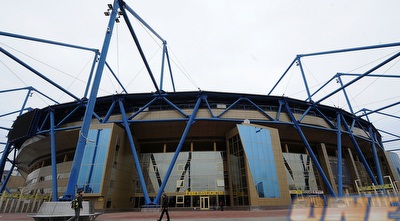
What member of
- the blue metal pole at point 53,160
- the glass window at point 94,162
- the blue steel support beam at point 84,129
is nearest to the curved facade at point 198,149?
the glass window at point 94,162

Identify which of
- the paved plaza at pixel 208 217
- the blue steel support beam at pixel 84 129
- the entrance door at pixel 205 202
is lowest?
the paved plaza at pixel 208 217

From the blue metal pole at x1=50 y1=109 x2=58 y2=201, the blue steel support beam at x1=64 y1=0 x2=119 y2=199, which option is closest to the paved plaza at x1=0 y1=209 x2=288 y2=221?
the blue steel support beam at x1=64 y1=0 x2=119 y2=199

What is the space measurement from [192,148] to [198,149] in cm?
125

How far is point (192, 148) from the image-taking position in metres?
35.8

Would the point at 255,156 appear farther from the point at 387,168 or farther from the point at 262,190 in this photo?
the point at 387,168

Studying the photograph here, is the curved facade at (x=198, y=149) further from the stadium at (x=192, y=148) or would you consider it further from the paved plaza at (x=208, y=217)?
the paved plaza at (x=208, y=217)

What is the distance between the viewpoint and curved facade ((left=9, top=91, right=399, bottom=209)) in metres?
28.2

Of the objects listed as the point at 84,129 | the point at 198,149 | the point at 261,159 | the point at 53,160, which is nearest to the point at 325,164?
the point at 261,159

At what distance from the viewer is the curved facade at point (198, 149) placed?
28.2 meters

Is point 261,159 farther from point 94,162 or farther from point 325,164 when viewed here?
point 94,162

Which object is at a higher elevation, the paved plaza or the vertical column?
the vertical column

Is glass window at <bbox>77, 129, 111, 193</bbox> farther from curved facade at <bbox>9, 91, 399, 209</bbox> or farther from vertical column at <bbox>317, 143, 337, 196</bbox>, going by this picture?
vertical column at <bbox>317, 143, 337, 196</bbox>

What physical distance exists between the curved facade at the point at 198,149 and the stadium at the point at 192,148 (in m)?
0.15

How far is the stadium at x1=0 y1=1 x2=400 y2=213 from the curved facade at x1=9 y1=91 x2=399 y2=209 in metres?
0.15
